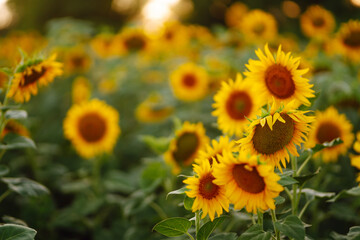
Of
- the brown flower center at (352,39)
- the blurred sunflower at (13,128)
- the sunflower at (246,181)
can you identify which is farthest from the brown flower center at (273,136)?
the brown flower center at (352,39)

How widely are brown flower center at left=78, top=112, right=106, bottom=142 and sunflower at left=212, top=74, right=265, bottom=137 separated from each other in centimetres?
90

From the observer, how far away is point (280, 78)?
3.97 ft

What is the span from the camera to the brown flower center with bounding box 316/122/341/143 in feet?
5.49

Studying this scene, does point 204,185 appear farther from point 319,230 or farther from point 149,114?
point 149,114

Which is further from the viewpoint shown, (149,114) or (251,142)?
(149,114)

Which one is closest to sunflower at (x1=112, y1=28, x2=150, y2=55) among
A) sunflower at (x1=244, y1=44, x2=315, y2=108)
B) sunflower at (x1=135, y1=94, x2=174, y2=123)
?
sunflower at (x1=135, y1=94, x2=174, y2=123)

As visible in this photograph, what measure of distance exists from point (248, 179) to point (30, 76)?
91 cm

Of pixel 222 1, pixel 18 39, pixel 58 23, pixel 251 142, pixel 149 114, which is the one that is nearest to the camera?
pixel 251 142

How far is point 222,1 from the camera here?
300 inches

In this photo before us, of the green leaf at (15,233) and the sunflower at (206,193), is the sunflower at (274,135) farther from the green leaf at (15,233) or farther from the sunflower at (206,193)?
the green leaf at (15,233)

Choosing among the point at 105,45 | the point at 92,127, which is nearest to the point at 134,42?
the point at 105,45

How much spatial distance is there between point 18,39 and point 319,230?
4.40 m

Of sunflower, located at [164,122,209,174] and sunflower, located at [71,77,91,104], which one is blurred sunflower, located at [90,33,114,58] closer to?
sunflower, located at [71,77,91,104]

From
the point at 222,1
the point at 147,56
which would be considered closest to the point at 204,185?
the point at 147,56
